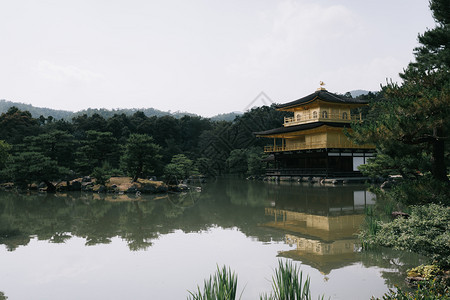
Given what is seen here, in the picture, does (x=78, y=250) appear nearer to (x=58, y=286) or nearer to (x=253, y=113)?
(x=58, y=286)

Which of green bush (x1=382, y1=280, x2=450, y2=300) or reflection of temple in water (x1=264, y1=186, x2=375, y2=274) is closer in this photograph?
green bush (x1=382, y1=280, x2=450, y2=300)

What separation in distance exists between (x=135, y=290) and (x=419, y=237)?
457 cm

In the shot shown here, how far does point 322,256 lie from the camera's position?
22.6ft

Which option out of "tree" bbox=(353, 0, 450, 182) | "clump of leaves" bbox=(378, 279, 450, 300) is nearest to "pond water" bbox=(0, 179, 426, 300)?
"clump of leaves" bbox=(378, 279, 450, 300)

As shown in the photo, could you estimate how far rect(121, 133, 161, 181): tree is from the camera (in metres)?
21.4

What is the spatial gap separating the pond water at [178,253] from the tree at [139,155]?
800 centimetres

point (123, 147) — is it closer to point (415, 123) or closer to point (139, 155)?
point (139, 155)

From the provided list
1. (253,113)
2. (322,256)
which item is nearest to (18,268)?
(322,256)

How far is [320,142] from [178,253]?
80.3 feet

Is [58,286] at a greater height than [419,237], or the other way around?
[419,237]

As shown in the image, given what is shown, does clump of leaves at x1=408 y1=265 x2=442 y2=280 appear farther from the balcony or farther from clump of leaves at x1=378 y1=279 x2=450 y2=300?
the balcony

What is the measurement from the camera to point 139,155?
21766mm

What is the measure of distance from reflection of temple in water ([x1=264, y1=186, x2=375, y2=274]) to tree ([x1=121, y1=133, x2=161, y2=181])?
30.4 feet

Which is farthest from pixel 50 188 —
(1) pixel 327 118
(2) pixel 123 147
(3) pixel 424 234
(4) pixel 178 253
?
(1) pixel 327 118
